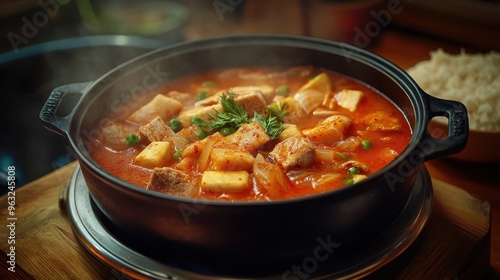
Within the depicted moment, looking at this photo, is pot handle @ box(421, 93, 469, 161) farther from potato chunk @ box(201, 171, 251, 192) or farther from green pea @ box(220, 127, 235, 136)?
green pea @ box(220, 127, 235, 136)

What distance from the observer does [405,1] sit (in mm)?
4969

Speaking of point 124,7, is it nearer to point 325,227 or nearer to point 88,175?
point 88,175

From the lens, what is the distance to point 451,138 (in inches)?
83.7

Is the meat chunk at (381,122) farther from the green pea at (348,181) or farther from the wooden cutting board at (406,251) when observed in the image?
the green pea at (348,181)

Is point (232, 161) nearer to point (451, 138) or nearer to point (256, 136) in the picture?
point (256, 136)

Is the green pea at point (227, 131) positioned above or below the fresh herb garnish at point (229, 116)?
below

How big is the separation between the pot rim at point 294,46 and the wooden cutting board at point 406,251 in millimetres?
484

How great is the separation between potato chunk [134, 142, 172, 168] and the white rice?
1896 millimetres

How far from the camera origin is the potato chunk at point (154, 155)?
8.44 ft

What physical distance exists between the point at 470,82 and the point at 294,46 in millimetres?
1303

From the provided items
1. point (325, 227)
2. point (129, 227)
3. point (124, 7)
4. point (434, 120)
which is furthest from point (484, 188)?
point (124, 7)

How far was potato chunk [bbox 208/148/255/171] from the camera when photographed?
2.42 meters

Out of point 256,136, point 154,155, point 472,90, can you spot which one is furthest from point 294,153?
point 472,90

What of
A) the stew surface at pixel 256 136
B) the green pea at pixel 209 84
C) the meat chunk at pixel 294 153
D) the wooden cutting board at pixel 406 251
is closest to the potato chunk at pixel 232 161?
the stew surface at pixel 256 136
